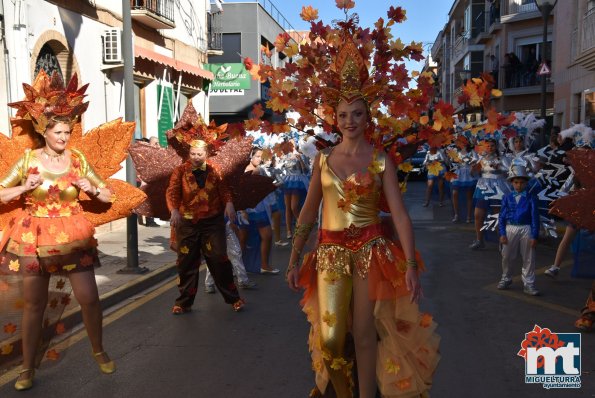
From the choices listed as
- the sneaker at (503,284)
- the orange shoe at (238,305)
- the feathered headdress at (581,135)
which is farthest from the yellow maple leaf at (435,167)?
the feathered headdress at (581,135)

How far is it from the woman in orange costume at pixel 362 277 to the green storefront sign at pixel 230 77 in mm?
27257

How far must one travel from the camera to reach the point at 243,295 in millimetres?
7363

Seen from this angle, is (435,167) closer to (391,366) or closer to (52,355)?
(391,366)

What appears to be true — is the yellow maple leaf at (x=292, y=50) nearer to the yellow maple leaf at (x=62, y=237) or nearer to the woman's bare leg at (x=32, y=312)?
the yellow maple leaf at (x=62, y=237)

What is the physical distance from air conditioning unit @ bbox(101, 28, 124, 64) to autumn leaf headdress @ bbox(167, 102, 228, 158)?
6793mm

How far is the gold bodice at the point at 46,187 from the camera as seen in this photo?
14.3ft

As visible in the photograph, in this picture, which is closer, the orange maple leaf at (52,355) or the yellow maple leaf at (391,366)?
the yellow maple leaf at (391,366)

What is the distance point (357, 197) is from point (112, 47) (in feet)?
33.6

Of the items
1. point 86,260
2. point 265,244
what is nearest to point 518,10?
point 265,244

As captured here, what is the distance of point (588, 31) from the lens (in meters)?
18.1

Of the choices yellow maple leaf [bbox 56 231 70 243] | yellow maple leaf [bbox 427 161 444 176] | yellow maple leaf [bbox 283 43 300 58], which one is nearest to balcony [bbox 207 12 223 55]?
yellow maple leaf [bbox 56 231 70 243]

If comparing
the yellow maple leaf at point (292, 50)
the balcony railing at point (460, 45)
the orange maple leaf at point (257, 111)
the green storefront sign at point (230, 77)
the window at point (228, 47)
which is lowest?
the orange maple leaf at point (257, 111)

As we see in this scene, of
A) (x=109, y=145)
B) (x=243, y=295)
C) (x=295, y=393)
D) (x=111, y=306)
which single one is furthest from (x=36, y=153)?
(x=243, y=295)

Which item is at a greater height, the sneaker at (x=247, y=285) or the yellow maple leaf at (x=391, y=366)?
the yellow maple leaf at (x=391, y=366)
